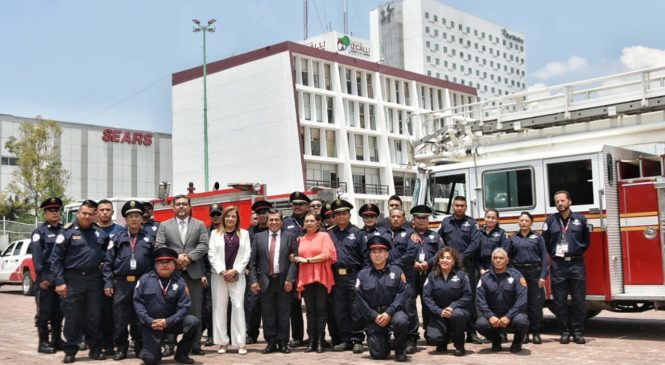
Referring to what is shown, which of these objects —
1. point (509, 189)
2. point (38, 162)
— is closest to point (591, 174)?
point (509, 189)

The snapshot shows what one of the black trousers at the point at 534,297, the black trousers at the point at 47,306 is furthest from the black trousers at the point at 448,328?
the black trousers at the point at 47,306

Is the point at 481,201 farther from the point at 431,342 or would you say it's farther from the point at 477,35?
the point at 477,35

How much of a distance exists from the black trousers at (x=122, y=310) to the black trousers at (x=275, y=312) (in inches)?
72.0

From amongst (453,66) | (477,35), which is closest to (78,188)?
(453,66)

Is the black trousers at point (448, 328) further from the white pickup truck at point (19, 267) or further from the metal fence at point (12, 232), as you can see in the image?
the metal fence at point (12, 232)

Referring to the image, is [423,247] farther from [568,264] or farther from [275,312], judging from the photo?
[275,312]

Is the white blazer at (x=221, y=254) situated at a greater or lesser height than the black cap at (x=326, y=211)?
lesser

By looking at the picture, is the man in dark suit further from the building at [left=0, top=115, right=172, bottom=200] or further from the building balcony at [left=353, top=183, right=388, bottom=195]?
the building at [left=0, top=115, right=172, bottom=200]

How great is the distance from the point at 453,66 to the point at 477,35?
11484 millimetres

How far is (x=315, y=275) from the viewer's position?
10398 millimetres

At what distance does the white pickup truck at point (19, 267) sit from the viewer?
2327cm

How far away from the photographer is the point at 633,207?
10867 mm

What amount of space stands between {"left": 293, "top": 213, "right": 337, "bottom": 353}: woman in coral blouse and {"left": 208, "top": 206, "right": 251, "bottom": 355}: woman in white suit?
0.82m

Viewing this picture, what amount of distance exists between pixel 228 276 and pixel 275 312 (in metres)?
0.89
